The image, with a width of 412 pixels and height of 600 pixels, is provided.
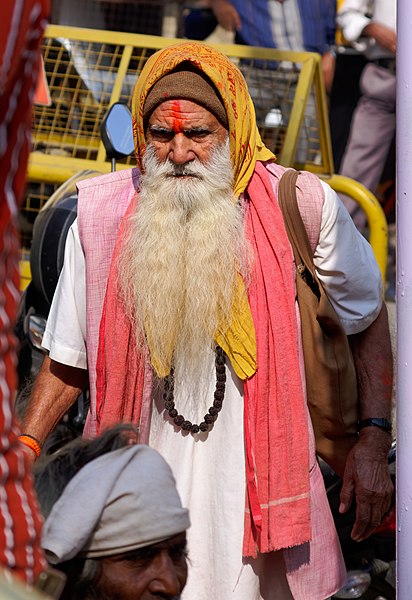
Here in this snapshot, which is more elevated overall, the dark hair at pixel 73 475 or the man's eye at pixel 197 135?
the man's eye at pixel 197 135

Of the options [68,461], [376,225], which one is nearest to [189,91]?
[68,461]

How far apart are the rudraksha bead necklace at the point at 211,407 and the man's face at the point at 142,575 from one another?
85 centimetres

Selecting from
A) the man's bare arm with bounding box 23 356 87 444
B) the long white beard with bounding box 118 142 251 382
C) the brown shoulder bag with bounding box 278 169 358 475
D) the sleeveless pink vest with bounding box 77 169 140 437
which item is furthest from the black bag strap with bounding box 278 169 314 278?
the man's bare arm with bounding box 23 356 87 444

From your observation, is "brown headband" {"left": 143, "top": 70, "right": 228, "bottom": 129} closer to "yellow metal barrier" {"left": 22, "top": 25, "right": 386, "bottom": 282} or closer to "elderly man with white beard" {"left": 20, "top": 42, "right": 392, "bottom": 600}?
"elderly man with white beard" {"left": 20, "top": 42, "right": 392, "bottom": 600}

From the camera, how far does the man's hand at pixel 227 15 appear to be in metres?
7.79

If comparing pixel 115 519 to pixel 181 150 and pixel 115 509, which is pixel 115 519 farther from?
pixel 181 150

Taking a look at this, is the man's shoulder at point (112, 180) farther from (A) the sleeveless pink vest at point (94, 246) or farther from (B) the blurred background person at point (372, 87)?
(B) the blurred background person at point (372, 87)

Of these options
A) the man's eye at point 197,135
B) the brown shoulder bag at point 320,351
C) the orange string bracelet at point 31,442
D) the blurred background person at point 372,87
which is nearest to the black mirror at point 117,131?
the man's eye at point 197,135

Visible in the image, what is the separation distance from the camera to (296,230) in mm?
3184

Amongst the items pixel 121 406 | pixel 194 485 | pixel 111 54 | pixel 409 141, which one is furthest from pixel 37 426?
pixel 111 54

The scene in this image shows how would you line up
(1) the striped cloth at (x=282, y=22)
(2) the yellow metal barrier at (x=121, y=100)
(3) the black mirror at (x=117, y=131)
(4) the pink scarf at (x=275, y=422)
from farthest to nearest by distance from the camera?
(1) the striped cloth at (x=282, y=22)
(2) the yellow metal barrier at (x=121, y=100)
(3) the black mirror at (x=117, y=131)
(4) the pink scarf at (x=275, y=422)

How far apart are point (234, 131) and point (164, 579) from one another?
1372mm

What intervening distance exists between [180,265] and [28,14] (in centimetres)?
191

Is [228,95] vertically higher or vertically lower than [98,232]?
higher
